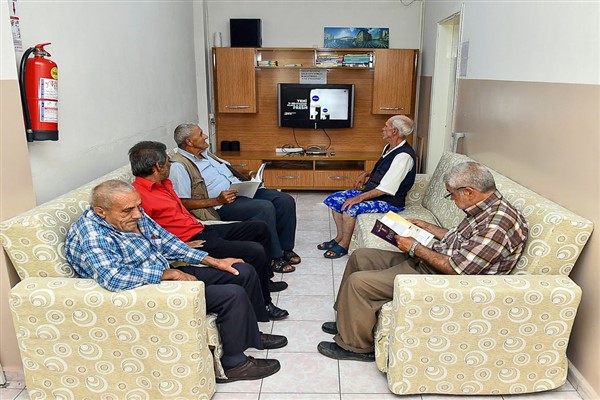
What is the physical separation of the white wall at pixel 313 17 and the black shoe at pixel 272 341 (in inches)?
169

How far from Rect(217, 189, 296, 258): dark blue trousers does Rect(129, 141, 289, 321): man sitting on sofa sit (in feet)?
0.95

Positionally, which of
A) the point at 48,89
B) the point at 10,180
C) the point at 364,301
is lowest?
the point at 364,301

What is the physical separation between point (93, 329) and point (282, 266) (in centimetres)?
187

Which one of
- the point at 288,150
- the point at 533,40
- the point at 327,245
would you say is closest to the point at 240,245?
the point at 327,245

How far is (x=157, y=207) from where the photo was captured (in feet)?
9.02

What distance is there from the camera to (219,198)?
133 inches

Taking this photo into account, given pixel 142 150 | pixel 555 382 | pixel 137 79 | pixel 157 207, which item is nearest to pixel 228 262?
pixel 157 207

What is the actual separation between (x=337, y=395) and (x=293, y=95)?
14.3ft

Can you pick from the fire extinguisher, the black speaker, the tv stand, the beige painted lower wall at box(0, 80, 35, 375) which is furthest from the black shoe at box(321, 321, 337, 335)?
the black speaker

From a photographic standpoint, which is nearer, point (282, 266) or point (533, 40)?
point (533, 40)

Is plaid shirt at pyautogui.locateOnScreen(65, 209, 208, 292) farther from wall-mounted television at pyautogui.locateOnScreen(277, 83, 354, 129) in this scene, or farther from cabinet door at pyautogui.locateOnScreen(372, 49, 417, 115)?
cabinet door at pyautogui.locateOnScreen(372, 49, 417, 115)

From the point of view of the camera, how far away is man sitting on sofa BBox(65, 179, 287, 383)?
207 centimetres

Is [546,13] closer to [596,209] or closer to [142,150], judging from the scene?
[596,209]

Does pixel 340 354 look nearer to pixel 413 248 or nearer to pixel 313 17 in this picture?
pixel 413 248
